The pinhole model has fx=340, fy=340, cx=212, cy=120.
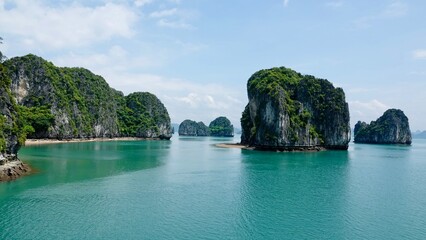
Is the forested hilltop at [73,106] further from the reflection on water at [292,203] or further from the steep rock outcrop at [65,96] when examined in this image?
the reflection on water at [292,203]

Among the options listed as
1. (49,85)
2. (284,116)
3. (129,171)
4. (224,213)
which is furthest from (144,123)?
(224,213)

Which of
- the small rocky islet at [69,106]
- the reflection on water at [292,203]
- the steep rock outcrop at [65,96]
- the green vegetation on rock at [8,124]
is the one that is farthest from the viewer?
the steep rock outcrop at [65,96]

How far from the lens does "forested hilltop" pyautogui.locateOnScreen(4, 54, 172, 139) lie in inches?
4503

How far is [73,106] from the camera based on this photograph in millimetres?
134875

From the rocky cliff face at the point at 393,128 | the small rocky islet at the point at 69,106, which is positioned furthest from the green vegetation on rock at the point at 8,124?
the rocky cliff face at the point at 393,128

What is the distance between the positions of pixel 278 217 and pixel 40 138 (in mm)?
103078

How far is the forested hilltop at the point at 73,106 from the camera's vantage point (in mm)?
114375

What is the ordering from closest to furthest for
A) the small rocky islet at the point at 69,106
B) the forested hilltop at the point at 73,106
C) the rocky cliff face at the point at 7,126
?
the rocky cliff face at the point at 7,126
the small rocky islet at the point at 69,106
the forested hilltop at the point at 73,106

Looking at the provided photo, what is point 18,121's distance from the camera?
48.8 meters

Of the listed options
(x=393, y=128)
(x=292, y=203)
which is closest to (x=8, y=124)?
(x=292, y=203)

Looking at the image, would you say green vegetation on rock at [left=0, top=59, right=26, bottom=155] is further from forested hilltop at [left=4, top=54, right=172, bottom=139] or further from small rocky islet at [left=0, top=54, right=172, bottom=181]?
forested hilltop at [left=4, top=54, right=172, bottom=139]

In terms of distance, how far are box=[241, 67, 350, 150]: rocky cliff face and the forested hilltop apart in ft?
218

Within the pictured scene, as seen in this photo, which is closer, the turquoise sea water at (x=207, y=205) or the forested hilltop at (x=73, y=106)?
the turquoise sea water at (x=207, y=205)

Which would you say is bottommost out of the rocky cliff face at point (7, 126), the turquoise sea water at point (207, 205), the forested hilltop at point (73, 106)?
the turquoise sea water at point (207, 205)
